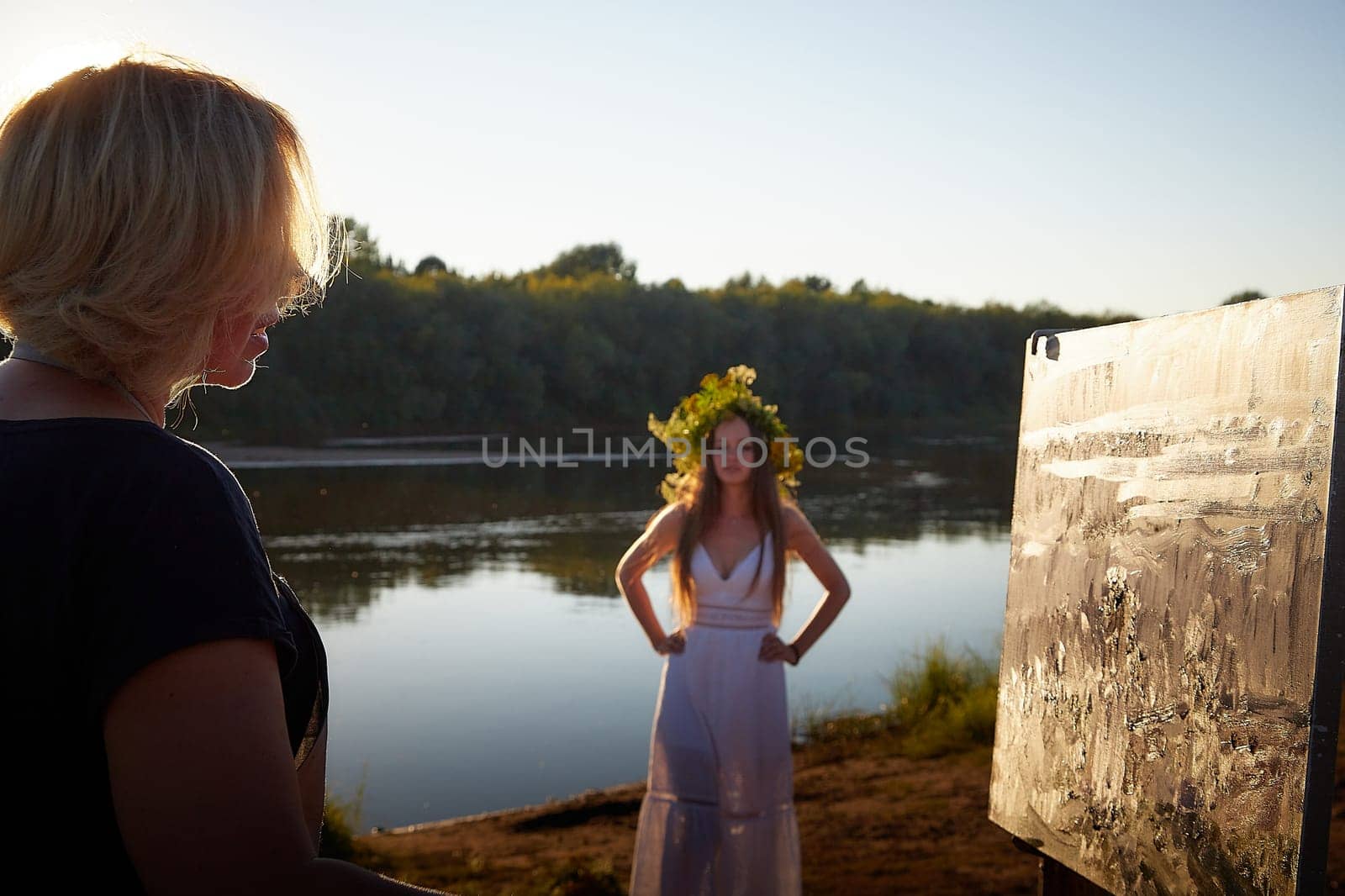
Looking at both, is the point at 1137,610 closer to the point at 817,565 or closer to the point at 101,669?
the point at 101,669

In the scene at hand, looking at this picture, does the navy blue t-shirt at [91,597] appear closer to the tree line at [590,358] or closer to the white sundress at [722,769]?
the white sundress at [722,769]

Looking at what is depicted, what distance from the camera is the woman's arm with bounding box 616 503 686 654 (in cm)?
493

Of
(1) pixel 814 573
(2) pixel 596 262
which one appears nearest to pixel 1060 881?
(1) pixel 814 573

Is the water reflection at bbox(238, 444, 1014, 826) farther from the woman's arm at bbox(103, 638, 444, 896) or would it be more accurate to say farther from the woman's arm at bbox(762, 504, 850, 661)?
the woman's arm at bbox(103, 638, 444, 896)

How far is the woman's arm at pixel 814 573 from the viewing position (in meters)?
4.92

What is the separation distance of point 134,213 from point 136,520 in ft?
1.02

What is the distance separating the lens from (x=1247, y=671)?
5.61 feet

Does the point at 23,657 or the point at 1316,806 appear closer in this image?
the point at 23,657

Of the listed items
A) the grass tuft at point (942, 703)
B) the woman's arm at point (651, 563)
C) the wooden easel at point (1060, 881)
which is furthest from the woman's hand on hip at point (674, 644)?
the grass tuft at point (942, 703)

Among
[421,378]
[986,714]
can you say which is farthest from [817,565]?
[421,378]

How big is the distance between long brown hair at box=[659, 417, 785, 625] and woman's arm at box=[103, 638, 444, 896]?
12.4 feet

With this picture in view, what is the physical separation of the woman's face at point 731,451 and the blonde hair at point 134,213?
388cm

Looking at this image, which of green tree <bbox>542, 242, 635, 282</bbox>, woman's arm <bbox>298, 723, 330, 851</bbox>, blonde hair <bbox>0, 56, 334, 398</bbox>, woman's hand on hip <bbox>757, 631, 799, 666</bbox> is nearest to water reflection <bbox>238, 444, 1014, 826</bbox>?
woman's hand on hip <bbox>757, 631, 799, 666</bbox>

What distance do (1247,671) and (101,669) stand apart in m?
1.57
